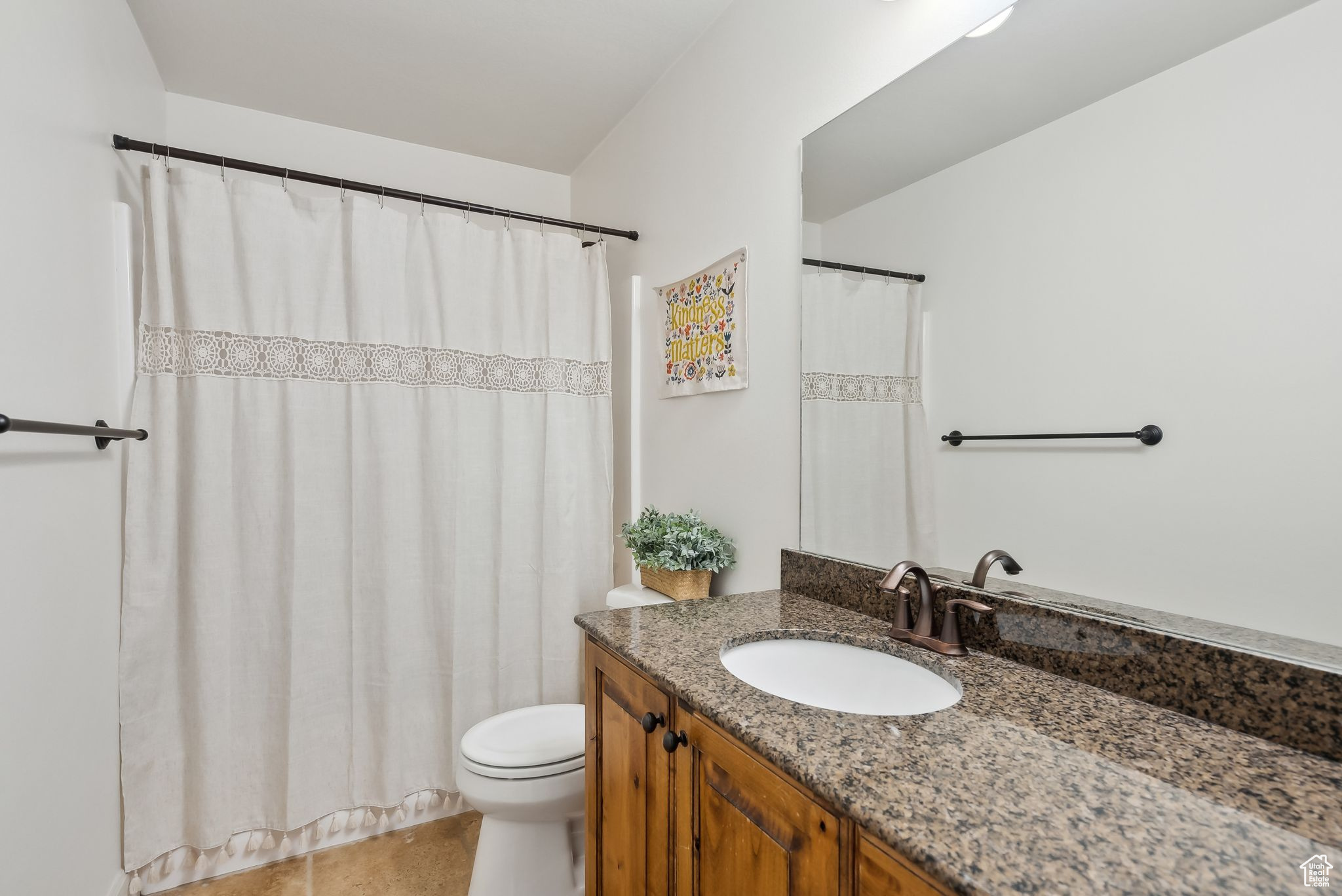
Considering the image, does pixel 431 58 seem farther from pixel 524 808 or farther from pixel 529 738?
pixel 524 808

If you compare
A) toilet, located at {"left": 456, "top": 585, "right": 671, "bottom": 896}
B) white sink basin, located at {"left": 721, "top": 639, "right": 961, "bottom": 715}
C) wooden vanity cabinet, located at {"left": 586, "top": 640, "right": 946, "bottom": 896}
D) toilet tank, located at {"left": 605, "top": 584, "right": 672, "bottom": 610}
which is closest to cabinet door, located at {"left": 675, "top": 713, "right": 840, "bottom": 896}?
wooden vanity cabinet, located at {"left": 586, "top": 640, "right": 946, "bottom": 896}

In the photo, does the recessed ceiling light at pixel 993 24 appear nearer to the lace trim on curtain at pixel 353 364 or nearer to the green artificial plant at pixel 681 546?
the green artificial plant at pixel 681 546

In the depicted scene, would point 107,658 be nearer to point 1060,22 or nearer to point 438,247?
point 438,247

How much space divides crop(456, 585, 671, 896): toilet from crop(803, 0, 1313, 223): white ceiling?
1.18m

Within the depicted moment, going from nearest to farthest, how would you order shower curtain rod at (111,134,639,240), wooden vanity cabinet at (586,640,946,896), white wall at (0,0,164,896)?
wooden vanity cabinet at (586,640,946,896)
white wall at (0,0,164,896)
shower curtain rod at (111,134,639,240)

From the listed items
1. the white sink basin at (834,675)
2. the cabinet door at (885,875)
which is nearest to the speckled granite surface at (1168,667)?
the white sink basin at (834,675)

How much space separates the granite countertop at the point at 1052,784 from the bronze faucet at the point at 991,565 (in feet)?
0.47

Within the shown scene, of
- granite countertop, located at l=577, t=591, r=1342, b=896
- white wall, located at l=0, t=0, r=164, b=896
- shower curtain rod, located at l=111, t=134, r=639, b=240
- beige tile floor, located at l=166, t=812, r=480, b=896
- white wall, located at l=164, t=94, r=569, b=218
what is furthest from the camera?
white wall, located at l=164, t=94, r=569, b=218

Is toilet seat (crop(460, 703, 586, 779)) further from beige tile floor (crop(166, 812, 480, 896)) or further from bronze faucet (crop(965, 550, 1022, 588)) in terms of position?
bronze faucet (crop(965, 550, 1022, 588))

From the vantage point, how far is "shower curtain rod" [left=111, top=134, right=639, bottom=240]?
1.76 metres

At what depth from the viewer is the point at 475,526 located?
7.23 feet

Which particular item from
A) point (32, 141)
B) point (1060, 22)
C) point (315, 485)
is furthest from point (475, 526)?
point (1060, 22)

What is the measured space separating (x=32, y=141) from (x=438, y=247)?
3.39ft

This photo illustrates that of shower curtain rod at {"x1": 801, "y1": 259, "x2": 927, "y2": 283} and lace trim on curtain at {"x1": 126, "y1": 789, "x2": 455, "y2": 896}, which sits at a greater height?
shower curtain rod at {"x1": 801, "y1": 259, "x2": 927, "y2": 283}
